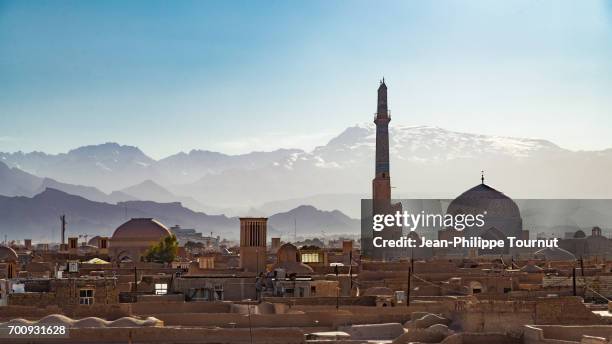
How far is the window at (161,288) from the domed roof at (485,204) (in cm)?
2788

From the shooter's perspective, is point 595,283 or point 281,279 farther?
point 595,283

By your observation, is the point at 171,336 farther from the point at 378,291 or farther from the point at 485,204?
the point at 485,204

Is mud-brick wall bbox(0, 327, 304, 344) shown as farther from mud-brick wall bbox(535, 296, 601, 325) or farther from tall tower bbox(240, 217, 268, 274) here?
tall tower bbox(240, 217, 268, 274)

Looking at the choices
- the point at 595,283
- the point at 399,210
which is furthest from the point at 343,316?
the point at 399,210

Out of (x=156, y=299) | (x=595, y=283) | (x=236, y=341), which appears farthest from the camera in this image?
(x=595, y=283)

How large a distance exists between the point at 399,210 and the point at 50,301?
29.0 meters

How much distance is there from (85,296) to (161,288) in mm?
4269

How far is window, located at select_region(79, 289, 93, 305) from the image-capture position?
2516 centimetres

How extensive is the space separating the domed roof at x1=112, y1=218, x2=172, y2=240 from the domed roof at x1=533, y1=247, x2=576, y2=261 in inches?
619

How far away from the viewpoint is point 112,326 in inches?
812

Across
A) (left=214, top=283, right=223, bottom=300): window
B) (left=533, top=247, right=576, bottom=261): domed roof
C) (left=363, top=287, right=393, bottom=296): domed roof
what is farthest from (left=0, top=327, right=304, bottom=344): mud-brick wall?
(left=533, top=247, right=576, bottom=261): domed roof

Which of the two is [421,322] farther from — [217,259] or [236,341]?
[217,259]

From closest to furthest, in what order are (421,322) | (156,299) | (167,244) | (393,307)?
(421,322) < (393,307) < (156,299) < (167,244)

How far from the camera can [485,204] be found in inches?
2205
